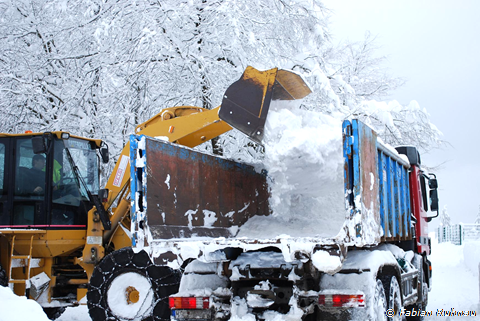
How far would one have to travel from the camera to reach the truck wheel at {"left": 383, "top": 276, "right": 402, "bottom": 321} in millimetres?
4805

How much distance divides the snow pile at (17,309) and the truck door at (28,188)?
133 inches

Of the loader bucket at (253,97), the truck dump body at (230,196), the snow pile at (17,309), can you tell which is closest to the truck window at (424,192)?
the truck dump body at (230,196)

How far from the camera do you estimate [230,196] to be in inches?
229

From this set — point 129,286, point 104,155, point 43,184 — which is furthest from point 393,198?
point 43,184

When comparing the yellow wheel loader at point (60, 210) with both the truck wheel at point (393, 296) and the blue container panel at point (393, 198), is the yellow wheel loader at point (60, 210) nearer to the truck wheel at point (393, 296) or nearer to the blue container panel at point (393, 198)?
the blue container panel at point (393, 198)

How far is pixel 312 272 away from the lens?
4.21 m

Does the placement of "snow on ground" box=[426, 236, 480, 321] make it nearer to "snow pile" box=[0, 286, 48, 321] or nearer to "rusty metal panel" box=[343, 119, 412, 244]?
"rusty metal panel" box=[343, 119, 412, 244]

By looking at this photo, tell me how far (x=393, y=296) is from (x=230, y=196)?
6.99ft

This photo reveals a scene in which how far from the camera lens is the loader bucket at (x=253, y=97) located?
512cm

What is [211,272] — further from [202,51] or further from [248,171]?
[202,51]

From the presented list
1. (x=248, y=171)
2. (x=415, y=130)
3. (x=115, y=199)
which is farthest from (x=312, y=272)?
(x=415, y=130)

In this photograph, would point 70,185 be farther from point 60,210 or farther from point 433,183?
point 433,183

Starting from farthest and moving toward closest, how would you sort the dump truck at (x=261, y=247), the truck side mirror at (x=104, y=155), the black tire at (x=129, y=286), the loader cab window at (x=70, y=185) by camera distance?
the truck side mirror at (x=104, y=155) < the loader cab window at (x=70, y=185) < the black tire at (x=129, y=286) < the dump truck at (x=261, y=247)

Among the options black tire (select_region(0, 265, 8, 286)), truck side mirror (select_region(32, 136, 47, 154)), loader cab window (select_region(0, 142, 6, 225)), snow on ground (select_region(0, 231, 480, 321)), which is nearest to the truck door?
loader cab window (select_region(0, 142, 6, 225))
